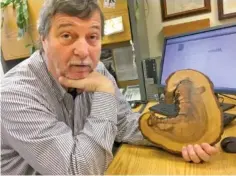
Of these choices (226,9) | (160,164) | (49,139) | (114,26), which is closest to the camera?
(49,139)

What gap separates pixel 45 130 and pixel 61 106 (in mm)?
181

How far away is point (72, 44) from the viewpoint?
0.82 metres

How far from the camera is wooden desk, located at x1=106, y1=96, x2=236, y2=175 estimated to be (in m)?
0.78

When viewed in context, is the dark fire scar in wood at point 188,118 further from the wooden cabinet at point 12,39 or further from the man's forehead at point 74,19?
the wooden cabinet at point 12,39

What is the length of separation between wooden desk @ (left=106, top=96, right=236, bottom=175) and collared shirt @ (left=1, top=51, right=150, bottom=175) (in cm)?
→ 8

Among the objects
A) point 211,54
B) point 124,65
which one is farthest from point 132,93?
point 211,54

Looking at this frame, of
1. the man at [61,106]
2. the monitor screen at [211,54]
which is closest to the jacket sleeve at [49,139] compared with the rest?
the man at [61,106]

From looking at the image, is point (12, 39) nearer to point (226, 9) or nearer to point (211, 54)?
point (211, 54)

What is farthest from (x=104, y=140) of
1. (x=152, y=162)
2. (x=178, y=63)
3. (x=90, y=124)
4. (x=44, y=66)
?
(x=178, y=63)

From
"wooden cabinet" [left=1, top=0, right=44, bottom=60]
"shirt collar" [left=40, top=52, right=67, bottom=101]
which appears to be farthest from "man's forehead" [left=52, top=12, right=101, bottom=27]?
"wooden cabinet" [left=1, top=0, right=44, bottom=60]

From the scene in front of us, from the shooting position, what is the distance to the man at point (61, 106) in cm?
74

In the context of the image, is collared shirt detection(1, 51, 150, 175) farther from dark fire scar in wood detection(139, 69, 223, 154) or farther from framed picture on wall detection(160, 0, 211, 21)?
framed picture on wall detection(160, 0, 211, 21)

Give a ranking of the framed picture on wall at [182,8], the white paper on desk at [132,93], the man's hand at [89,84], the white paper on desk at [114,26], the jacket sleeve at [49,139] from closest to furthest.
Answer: the jacket sleeve at [49,139] → the man's hand at [89,84] → the white paper on desk at [114,26] → the white paper on desk at [132,93] → the framed picture on wall at [182,8]

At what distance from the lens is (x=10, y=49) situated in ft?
5.96
